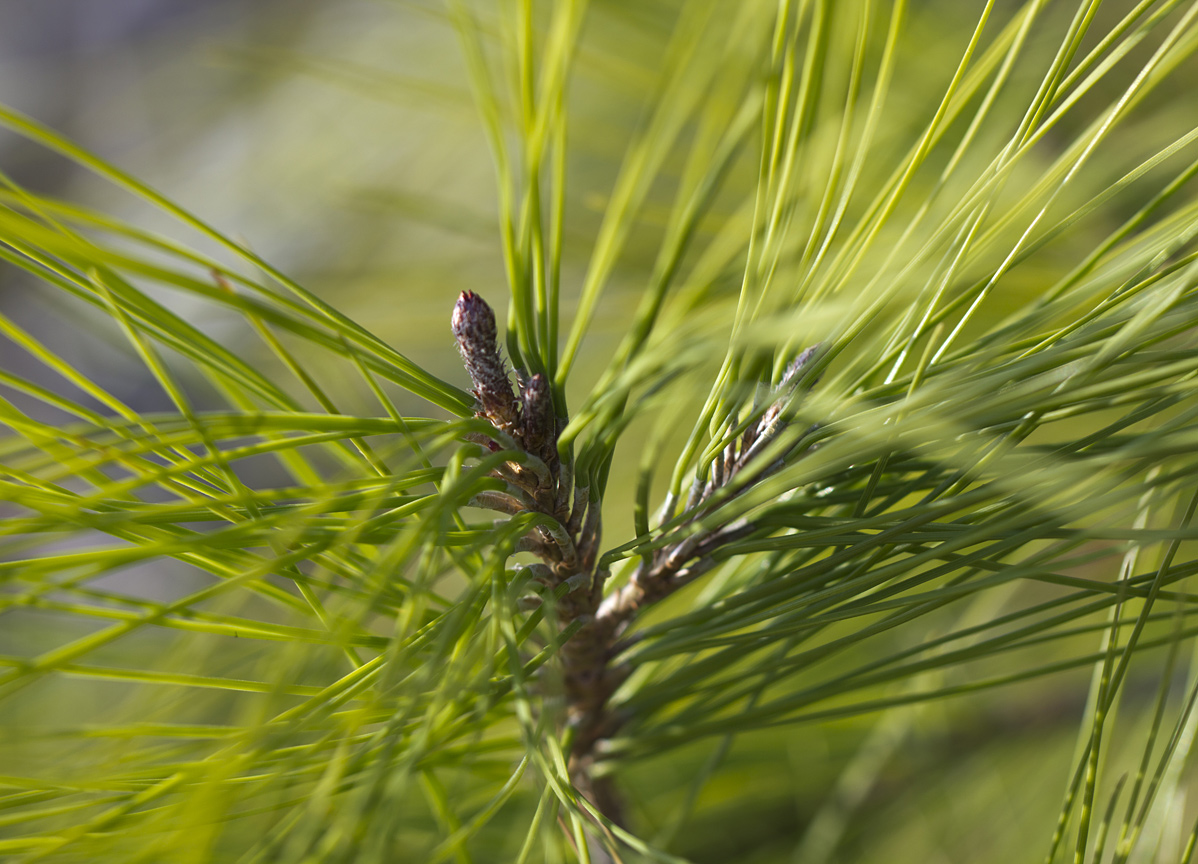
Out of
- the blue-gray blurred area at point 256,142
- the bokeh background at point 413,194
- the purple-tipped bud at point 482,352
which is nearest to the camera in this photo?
the purple-tipped bud at point 482,352

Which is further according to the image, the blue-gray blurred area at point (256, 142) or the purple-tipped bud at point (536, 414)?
the blue-gray blurred area at point (256, 142)

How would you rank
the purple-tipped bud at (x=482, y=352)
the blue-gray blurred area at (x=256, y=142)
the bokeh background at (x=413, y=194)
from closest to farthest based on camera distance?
the purple-tipped bud at (x=482, y=352) < the bokeh background at (x=413, y=194) < the blue-gray blurred area at (x=256, y=142)

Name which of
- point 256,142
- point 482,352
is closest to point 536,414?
point 482,352

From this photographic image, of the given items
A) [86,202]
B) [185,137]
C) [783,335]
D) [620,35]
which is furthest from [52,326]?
[783,335]

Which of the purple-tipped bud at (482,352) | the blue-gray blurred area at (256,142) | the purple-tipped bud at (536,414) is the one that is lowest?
the purple-tipped bud at (536,414)

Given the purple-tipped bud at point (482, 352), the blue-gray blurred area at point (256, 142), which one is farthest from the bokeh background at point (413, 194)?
the purple-tipped bud at point (482, 352)

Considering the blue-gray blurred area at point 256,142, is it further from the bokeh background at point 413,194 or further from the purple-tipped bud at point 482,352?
the purple-tipped bud at point 482,352

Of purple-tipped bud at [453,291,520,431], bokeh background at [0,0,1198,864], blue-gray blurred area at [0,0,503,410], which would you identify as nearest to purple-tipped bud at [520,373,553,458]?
purple-tipped bud at [453,291,520,431]

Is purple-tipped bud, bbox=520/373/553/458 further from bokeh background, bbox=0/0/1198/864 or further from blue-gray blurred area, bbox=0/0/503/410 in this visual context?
blue-gray blurred area, bbox=0/0/503/410
